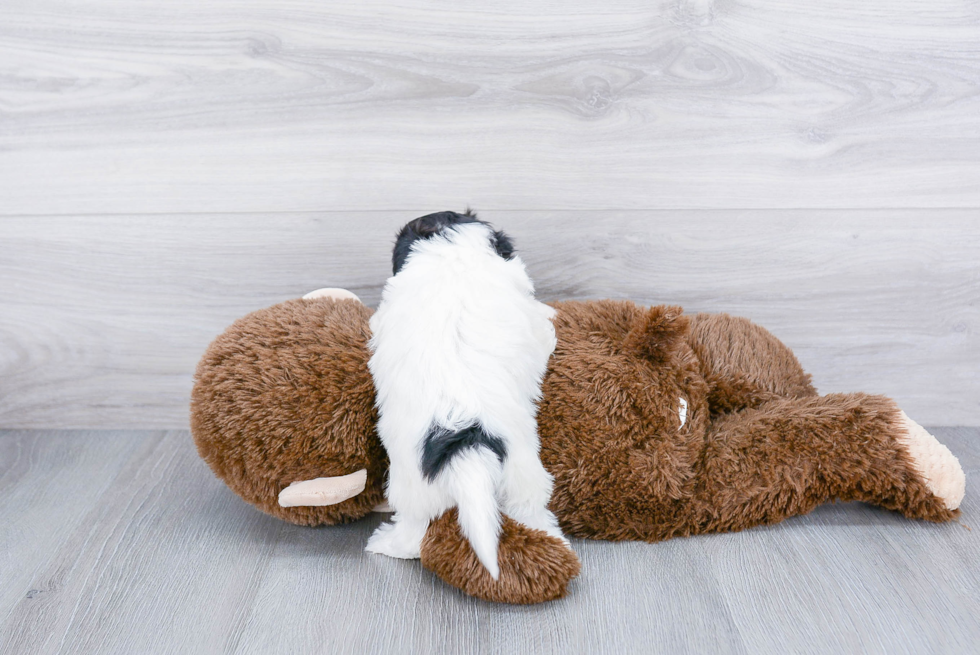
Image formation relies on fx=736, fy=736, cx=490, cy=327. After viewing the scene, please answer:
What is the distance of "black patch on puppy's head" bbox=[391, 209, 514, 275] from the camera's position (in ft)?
2.73

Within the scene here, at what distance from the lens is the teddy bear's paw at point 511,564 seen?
0.74m

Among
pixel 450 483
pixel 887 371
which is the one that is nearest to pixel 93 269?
pixel 450 483

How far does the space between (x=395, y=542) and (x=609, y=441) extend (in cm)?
27

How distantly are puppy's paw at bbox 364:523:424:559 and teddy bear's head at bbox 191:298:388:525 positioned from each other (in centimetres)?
4

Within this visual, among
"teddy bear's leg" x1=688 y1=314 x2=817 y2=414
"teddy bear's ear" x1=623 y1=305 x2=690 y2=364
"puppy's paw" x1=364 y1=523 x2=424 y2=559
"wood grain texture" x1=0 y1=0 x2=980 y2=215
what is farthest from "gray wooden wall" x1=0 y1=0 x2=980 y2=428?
"puppy's paw" x1=364 y1=523 x2=424 y2=559

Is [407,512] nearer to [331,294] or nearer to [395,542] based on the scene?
[395,542]

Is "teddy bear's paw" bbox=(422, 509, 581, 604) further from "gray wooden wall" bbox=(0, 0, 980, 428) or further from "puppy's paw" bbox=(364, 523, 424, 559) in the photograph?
"gray wooden wall" bbox=(0, 0, 980, 428)

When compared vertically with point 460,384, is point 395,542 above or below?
below

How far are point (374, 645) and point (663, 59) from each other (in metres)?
0.79

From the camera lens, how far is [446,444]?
72cm

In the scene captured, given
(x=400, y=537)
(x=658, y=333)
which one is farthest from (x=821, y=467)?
(x=400, y=537)

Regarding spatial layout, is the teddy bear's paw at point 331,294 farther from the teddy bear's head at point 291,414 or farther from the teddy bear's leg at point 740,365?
the teddy bear's leg at point 740,365

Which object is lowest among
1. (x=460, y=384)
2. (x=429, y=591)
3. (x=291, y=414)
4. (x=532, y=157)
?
(x=429, y=591)

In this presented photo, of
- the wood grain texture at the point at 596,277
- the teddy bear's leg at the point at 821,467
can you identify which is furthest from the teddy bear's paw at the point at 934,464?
the wood grain texture at the point at 596,277
